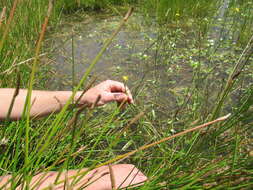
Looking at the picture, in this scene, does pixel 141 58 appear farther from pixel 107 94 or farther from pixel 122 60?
pixel 107 94

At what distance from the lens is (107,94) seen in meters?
0.99

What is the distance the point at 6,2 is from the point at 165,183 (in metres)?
1.59

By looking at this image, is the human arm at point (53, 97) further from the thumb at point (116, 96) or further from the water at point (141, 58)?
the water at point (141, 58)

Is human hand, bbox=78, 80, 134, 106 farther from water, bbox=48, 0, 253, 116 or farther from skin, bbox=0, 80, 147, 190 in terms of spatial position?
water, bbox=48, 0, 253, 116

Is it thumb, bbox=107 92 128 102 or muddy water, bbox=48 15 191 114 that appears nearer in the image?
thumb, bbox=107 92 128 102

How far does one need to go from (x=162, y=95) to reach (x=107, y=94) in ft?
3.10

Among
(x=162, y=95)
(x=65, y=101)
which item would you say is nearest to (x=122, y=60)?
(x=162, y=95)

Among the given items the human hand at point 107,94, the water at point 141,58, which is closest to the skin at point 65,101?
the human hand at point 107,94

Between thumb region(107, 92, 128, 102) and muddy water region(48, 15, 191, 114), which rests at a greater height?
thumb region(107, 92, 128, 102)

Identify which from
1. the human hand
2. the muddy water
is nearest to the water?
the muddy water

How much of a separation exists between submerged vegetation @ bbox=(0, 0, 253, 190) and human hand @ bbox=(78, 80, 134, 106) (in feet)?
0.28

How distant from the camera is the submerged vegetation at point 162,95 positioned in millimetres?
1004

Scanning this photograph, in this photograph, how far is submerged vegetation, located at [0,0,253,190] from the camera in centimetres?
100

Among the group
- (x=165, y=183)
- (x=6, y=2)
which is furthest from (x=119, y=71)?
(x=165, y=183)
